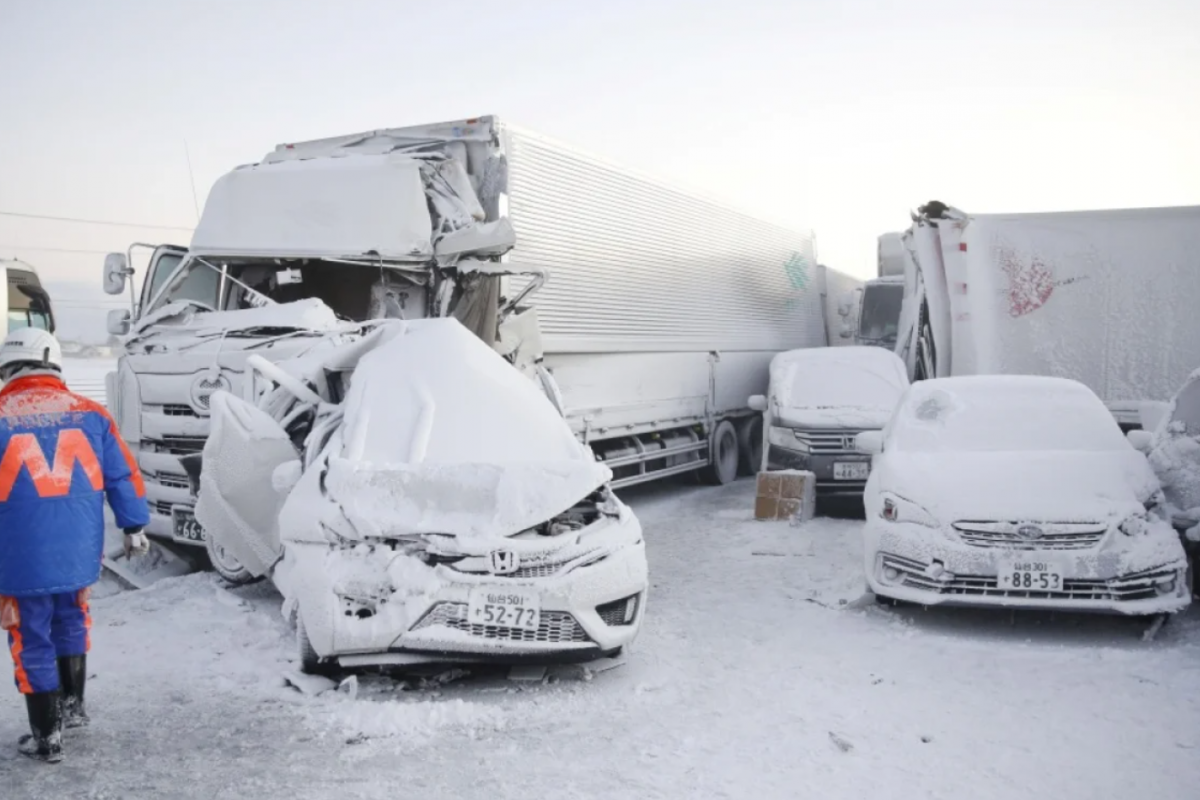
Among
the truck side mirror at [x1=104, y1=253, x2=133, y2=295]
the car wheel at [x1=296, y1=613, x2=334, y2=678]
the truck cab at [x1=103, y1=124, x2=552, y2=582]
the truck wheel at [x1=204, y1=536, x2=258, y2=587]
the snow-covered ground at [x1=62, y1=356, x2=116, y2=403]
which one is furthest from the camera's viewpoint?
the snow-covered ground at [x1=62, y1=356, x2=116, y2=403]

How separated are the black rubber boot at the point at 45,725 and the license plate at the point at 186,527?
134 inches

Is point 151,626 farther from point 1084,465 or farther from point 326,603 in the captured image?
point 1084,465

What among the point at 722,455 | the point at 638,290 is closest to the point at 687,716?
the point at 638,290

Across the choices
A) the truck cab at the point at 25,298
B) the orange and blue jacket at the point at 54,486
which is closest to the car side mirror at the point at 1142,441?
the orange and blue jacket at the point at 54,486

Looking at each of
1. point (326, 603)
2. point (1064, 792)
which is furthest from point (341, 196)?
point (1064, 792)

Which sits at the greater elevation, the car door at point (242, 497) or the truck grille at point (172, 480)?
the car door at point (242, 497)

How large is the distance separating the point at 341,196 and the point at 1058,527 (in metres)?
6.53

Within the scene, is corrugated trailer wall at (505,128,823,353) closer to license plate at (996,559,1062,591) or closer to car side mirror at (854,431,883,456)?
car side mirror at (854,431,883,456)

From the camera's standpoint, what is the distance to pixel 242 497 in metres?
6.22

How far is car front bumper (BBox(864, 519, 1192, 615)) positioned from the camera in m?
6.00

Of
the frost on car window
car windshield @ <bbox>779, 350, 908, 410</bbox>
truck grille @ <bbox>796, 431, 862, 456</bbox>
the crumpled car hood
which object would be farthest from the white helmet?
car windshield @ <bbox>779, 350, 908, 410</bbox>

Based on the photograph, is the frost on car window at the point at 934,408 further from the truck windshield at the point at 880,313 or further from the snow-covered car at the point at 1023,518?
the truck windshield at the point at 880,313

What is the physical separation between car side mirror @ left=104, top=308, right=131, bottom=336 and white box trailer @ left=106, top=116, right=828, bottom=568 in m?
0.03

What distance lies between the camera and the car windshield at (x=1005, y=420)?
7.09 meters
